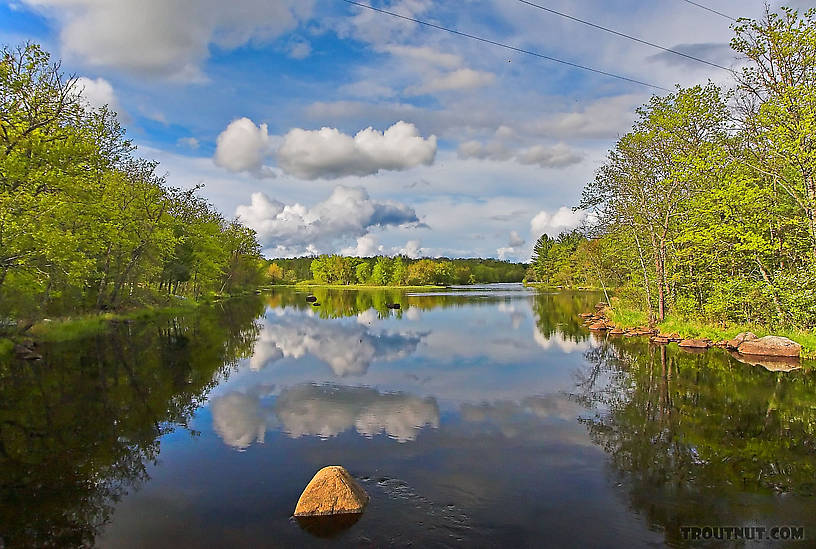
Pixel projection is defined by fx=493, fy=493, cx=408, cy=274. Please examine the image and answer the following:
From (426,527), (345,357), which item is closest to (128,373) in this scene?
(345,357)

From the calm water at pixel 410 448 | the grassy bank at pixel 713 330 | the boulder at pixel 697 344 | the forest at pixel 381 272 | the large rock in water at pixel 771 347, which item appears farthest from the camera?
the forest at pixel 381 272

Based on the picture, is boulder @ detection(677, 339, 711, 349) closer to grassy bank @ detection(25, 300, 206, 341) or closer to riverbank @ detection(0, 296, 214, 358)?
riverbank @ detection(0, 296, 214, 358)

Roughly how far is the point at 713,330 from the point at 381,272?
119123mm

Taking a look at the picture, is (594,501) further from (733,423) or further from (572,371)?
(572,371)

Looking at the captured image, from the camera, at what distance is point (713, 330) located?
26.8 m

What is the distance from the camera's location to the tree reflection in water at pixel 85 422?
826 centimetres

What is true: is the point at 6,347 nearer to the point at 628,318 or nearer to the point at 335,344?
the point at 335,344

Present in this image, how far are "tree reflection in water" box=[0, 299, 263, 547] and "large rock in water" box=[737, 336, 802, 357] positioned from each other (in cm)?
2372

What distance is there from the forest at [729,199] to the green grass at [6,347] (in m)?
33.1

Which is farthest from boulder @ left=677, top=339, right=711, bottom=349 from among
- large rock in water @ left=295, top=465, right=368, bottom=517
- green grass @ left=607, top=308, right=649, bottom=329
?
large rock in water @ left=295, top=465, right=368, bottom=517

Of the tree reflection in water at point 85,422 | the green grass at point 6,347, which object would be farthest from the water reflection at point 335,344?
the green grass at point 6,347

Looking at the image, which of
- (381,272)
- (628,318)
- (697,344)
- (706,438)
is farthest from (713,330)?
(381,272)

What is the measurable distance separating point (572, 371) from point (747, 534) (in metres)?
13.2

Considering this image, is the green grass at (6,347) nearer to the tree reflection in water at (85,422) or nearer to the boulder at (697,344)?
the tree reflection in water at (85,422)
